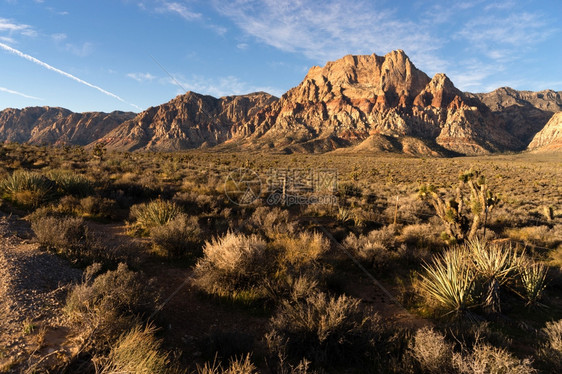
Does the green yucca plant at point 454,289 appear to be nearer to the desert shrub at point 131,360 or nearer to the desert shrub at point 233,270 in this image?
the desert shrub at point 233,270

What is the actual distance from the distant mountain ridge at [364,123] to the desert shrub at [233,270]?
99.2 meters

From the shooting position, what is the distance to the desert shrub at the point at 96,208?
9.59m

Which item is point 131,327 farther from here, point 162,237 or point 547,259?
point 547,259

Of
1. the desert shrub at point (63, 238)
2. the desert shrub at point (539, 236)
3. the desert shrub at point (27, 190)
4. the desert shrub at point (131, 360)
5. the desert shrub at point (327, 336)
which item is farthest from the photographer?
the desert shrub at point (539, 236)

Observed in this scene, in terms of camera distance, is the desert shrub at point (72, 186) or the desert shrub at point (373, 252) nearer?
the desert shrub at point (373, 252)

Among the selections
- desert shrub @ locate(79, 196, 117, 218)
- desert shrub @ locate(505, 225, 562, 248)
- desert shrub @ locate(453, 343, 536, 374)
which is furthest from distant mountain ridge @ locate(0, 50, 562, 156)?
desert shrub @ locate(453, 343, 536, 374)

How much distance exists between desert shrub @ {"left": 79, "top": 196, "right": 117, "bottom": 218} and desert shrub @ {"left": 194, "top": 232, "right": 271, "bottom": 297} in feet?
19.7

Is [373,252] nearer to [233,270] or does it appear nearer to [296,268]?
[296,268]

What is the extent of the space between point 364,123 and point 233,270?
154 m

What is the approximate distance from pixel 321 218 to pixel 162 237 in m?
7.44

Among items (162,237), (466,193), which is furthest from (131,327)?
(466,193)

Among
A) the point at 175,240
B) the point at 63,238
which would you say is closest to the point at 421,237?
the point at 175,240

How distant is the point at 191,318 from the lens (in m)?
4.73

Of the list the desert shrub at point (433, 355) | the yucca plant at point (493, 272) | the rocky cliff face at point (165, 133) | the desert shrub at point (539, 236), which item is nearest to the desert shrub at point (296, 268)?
the desert shrub at point (433, 355)
